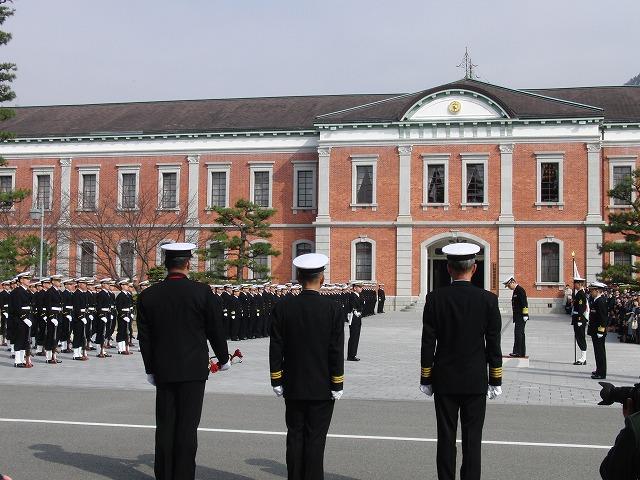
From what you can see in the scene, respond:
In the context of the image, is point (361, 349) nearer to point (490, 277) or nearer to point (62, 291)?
point (62, 291)

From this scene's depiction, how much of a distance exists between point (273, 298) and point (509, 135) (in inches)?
736

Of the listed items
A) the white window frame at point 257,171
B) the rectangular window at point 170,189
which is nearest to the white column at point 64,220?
the rectangular window at point 170,189

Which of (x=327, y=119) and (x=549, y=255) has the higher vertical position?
(x=327, y=119)

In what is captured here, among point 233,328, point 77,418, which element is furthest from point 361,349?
point 77,418

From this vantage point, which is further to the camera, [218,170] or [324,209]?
[218,170]

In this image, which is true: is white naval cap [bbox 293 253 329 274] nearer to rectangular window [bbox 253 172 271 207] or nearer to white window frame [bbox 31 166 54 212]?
rectangular window [bbox 253 172 271 207]

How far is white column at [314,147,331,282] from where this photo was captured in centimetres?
4375

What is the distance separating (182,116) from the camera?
49.5 m

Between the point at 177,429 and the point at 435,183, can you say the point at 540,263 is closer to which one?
the point at 435,183

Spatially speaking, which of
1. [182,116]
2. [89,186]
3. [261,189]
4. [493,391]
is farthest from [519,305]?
[89,186]

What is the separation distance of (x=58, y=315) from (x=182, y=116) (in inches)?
1305

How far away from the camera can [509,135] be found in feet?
136

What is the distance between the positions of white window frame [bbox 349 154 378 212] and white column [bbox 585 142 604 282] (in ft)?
34.9

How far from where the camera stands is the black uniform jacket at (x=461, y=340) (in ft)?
20.0
